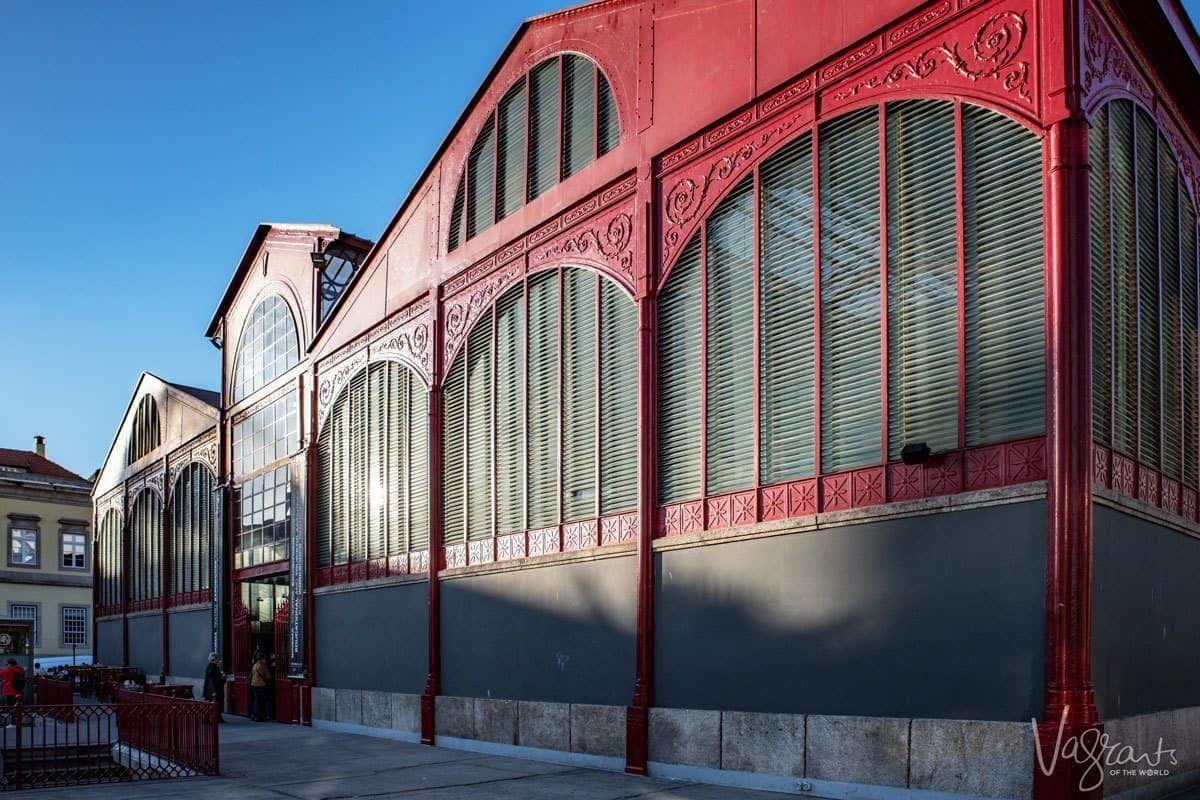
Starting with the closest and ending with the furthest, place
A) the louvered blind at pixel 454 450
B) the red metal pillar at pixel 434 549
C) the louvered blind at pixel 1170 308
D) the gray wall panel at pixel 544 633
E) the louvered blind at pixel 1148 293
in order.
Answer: the louvered blind at pixel 1148 293 → the louvered blind at pixel 1170 308 → the gray wall panel at pixel 544 633 → the red metal pillar at pixel 434 549 → the louvered blind at pixel 454 450

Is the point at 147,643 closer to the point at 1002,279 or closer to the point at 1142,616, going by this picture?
the point at 1142,616

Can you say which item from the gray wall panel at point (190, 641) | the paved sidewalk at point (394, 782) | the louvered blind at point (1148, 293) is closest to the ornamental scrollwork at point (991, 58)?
the louvered blind at point (1148, 293)

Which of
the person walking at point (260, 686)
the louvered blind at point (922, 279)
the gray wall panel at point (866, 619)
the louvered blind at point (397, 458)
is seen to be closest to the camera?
the gray wall panel at point (866, 619)

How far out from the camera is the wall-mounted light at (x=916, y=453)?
11.9 m

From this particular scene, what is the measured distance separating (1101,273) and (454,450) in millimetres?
12250

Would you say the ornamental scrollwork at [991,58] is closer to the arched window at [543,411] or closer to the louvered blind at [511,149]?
the arched window at [543,411]

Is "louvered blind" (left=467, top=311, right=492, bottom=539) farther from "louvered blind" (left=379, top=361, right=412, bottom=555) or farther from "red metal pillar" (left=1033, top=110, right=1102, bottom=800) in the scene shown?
"red metal pillar" (left=1033, top=110, right=1102, bottom=800)

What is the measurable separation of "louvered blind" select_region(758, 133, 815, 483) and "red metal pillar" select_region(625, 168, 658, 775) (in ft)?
6.92

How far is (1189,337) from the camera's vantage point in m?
14.6

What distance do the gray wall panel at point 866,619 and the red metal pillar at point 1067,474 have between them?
24 centimetres

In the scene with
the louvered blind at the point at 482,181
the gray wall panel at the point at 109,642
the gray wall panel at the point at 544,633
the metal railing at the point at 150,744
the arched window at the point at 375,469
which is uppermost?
the louvered blind at the point at 482,181

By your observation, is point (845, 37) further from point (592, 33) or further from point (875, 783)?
point (875, 783)

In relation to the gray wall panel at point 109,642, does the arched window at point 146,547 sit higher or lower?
higher

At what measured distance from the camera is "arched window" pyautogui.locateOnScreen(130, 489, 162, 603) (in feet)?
129
